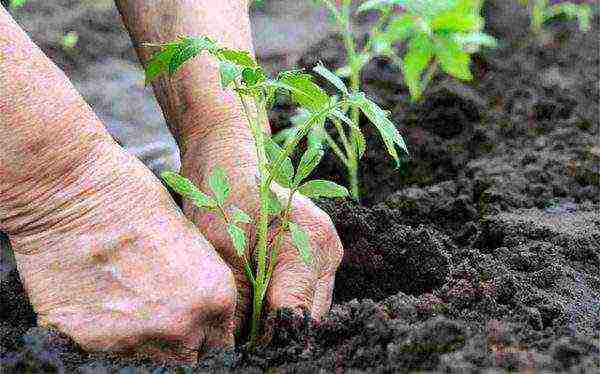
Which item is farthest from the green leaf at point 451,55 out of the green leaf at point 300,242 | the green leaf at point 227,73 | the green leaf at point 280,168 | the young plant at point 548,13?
the green leaf at point 227,73

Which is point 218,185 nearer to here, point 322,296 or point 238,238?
point 238,238

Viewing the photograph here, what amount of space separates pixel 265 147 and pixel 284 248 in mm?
213

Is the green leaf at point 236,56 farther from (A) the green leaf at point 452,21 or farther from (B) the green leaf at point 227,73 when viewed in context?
(A) the green leaf at point 452,21

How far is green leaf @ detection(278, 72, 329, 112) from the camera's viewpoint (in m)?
1.26

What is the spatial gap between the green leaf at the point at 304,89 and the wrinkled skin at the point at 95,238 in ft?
1.01

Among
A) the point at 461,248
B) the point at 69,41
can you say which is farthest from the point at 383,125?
the point at 69,41

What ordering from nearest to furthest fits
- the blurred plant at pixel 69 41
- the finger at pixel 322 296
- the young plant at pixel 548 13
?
the finger at pixel 322 296 → the blurred plant at pixel 69 41 → the young plant at pixel 548 13

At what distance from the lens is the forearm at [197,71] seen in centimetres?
170

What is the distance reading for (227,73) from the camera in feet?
3.93

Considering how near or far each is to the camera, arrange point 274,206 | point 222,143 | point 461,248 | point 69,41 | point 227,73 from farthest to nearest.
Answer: point 69,41 < point 461,248 < point 222,143 < point 274,206 < point 227,73

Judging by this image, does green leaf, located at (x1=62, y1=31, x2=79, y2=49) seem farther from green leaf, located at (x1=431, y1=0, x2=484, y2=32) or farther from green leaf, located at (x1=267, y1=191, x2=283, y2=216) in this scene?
green leaf, located at (x1=267, y1=191, x2=283, y2=216)

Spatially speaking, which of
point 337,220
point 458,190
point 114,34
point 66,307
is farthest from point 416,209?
point 114,34

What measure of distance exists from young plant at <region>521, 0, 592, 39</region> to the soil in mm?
264

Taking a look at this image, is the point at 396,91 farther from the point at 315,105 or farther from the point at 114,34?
the point at 315,105
